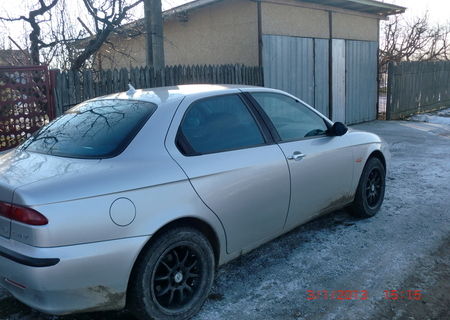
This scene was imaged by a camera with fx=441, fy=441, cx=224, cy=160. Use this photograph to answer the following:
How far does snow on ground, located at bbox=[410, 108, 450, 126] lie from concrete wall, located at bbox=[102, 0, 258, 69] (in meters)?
7.37

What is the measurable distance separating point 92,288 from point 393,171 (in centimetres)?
606

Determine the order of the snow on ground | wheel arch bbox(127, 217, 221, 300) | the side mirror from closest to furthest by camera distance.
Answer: wheel arch bbox(127, 217, 221, 300), the side mirror, the snow on ground

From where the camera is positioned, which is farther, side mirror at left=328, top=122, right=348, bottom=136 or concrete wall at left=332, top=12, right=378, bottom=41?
concrete wall at left=332, top=12, right=378, bottom=41

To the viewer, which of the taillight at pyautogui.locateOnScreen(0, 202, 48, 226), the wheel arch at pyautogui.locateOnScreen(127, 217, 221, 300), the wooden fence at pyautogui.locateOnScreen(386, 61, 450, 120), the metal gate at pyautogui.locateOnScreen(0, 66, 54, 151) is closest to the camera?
the taillight at pyautogui.locateOnScreen(0, 202, 48, 226)

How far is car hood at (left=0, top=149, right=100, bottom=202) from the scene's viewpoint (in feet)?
8.54

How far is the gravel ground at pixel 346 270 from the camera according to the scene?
3191 mm

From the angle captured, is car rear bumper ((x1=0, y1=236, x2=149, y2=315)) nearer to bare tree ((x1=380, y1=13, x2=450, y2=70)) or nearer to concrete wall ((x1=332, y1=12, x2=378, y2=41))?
concrete wall ((x1=332, y1=12, x2=378, y2=41))

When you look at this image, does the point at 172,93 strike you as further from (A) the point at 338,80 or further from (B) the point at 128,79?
(A) the point at 338,80

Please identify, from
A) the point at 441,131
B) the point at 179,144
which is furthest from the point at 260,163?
the point at 441,131

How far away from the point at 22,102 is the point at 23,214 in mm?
4787

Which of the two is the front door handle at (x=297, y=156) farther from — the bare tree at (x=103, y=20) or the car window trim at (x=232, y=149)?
the bare tree at (x=103, y=20)

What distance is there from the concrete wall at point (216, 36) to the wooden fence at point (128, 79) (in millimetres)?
995

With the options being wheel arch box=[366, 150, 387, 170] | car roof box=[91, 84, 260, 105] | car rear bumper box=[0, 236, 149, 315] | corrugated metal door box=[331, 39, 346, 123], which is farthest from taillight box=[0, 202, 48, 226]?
corrugated metal door box=[331, 39, 346, 123]

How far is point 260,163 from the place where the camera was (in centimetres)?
349
